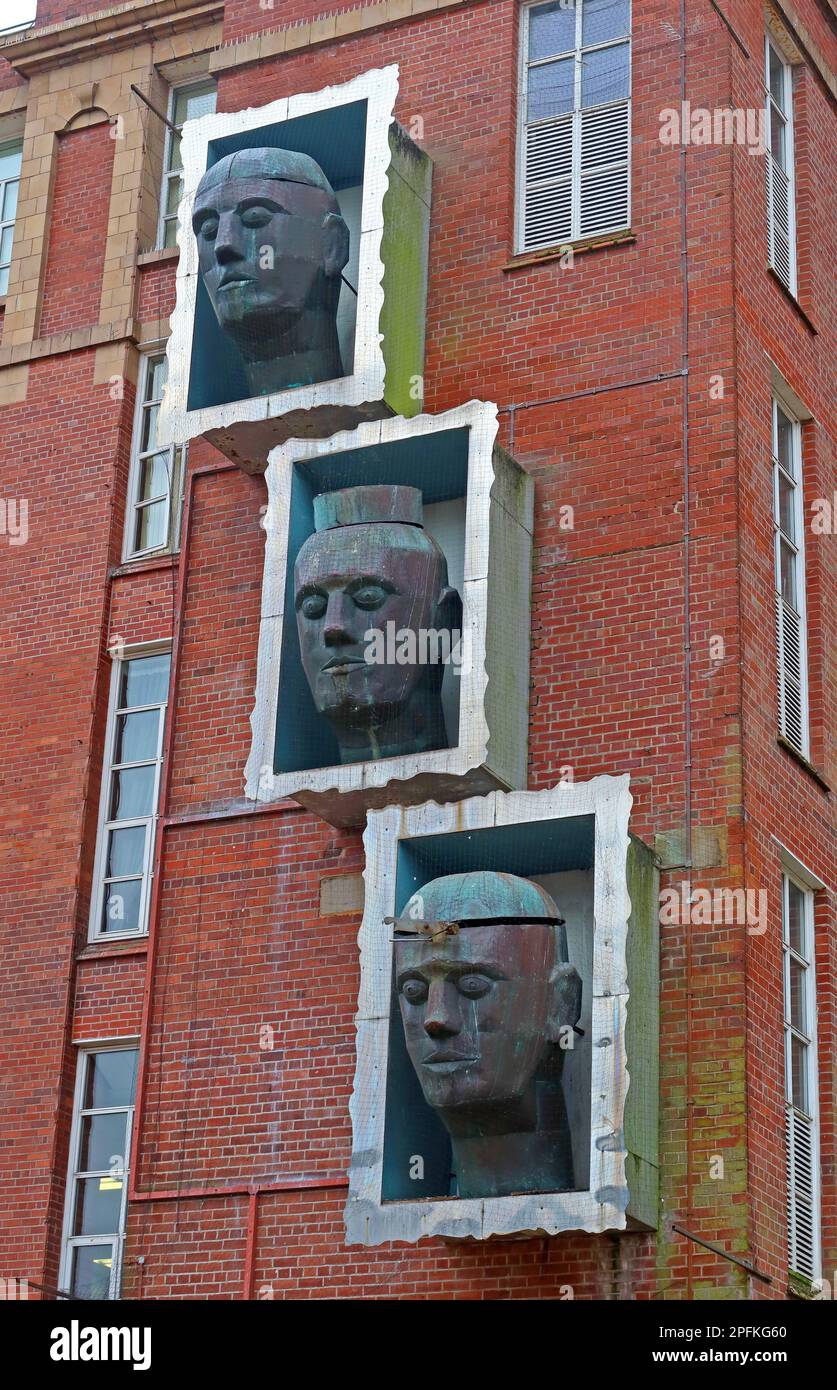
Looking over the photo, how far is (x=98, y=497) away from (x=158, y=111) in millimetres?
4845

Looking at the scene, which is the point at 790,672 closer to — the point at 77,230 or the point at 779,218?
the point at 779,218

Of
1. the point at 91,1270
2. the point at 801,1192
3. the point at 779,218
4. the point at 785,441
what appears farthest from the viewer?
the point at 779,218

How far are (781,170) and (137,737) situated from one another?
8.63 meters

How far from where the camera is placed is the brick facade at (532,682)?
19219 millimetres

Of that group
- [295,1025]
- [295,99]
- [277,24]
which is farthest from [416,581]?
[277,24]

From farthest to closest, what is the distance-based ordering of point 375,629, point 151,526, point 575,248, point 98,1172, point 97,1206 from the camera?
point 151,526 → point 575,248 → point 98,1172 → point 97,1206 → point 375,629

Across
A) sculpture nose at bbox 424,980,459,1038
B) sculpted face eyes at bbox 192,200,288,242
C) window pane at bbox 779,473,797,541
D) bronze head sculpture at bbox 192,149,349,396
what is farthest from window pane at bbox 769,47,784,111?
sculpture nose at bbox 424,980,459,1038

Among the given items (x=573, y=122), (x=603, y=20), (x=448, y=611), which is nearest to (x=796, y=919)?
(x=448, y=611)

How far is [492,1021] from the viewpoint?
18047 mm

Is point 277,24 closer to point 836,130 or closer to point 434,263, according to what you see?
point 434,263

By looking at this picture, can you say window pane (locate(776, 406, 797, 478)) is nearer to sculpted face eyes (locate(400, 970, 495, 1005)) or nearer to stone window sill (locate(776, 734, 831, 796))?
stone window sill (locate(776, 734, 831, 796))

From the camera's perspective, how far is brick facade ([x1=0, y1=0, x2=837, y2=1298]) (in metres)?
19.2

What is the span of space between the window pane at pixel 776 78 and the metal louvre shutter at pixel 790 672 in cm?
592

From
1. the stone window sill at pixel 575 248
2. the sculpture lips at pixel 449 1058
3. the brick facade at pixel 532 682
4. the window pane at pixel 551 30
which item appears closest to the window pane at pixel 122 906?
the brick facade at pixel 532 682
